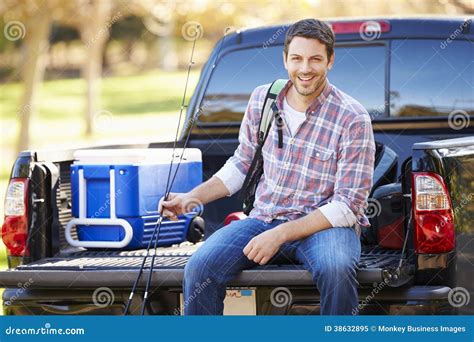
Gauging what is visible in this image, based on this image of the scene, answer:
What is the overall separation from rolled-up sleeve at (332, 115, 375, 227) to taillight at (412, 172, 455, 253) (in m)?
0.21

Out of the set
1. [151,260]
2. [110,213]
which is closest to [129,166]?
[110,213]

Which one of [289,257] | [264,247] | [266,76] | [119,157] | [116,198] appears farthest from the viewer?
[266,76]

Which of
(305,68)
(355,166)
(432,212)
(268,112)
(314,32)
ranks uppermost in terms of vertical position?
(314,32)

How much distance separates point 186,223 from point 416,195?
1.48 metres

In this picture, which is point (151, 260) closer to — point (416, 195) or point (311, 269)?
point (311, 269)

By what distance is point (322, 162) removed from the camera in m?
4.93

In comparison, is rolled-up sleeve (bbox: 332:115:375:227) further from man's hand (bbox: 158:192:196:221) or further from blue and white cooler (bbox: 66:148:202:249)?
blue and white cooler (bbox: 66:148:202:249)

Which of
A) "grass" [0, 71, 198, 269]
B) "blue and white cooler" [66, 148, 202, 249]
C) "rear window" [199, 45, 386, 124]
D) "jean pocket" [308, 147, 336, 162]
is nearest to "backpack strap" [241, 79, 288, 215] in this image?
"jean pocket" [308, 147, 336, 162]

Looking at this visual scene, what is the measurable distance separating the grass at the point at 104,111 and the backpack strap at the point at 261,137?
12.3m

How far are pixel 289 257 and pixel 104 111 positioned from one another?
103ft

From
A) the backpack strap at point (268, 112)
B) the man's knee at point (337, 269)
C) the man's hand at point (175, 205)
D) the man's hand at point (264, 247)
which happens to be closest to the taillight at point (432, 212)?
the man's knee at point (337, 269)

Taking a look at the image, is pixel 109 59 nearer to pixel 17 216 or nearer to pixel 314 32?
pixel 17 216

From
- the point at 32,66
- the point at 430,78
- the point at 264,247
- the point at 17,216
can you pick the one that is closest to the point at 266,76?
the point at 430,78
